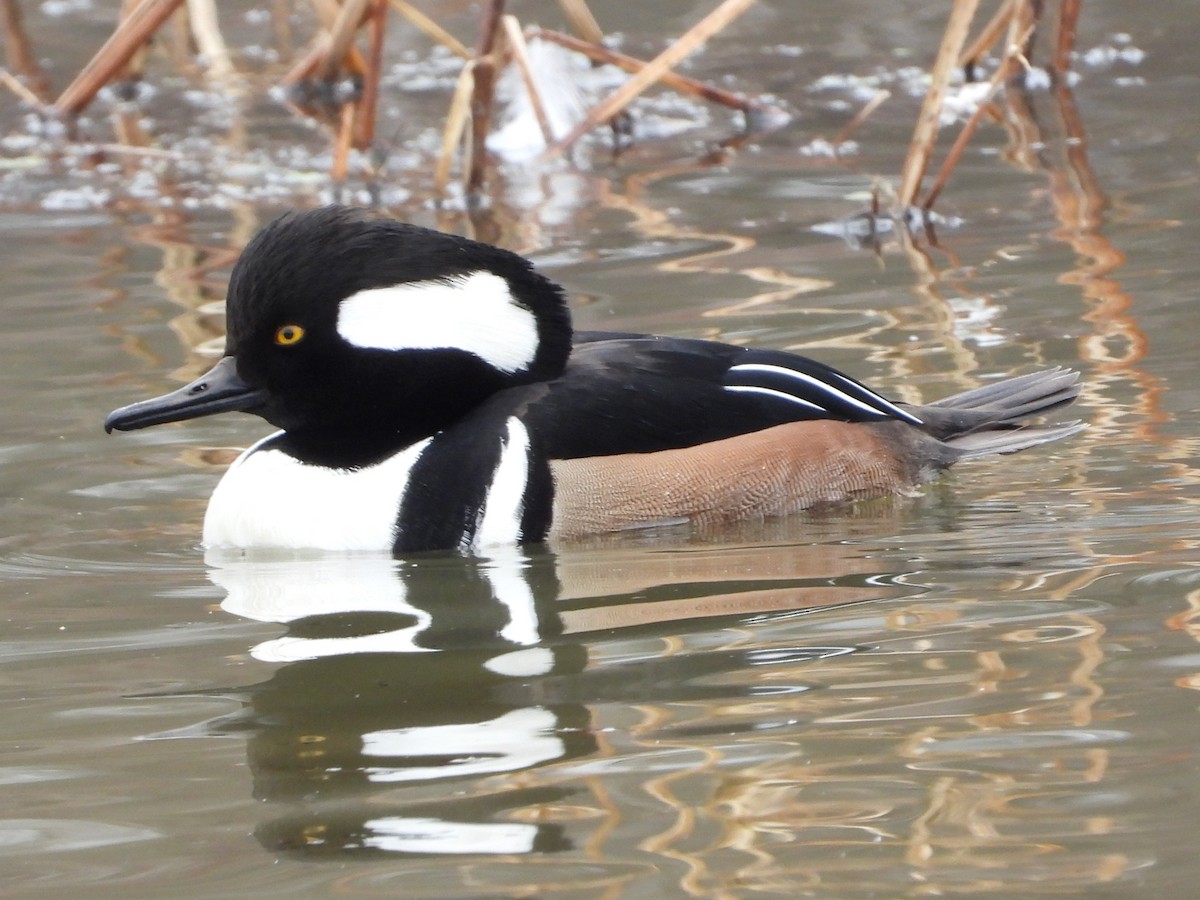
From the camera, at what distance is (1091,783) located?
3.06 meters

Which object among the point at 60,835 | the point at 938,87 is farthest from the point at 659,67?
the point at 60,835

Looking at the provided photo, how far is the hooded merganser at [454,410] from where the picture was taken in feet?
15.9

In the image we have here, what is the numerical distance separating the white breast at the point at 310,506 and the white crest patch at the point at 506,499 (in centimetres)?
24

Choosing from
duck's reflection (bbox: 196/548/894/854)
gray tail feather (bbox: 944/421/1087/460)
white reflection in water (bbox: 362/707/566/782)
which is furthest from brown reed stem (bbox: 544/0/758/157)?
white reflection in water (bbox: 362/707/566/782)

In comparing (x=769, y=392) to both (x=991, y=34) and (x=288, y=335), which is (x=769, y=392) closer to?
(x=288, y=335)

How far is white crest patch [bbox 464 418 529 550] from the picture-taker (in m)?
4.84

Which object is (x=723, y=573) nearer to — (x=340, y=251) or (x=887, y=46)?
(x=340, y=251)

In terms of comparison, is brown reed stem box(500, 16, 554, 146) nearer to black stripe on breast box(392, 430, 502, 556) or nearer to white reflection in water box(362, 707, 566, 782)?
black stripe on breast box(392, 430, 502, 556)

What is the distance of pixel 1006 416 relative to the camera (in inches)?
220

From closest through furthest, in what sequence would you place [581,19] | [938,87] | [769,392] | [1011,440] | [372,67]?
1. [769,392]
2. [1011,440]
3. [938,87]
4. [372,67]
5. [581,19]

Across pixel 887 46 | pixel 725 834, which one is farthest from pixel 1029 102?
pixel 725 834

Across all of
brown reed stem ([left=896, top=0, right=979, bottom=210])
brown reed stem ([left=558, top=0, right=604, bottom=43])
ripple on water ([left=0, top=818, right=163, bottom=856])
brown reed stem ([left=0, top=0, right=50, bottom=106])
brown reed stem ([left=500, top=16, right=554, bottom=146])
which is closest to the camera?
ripple on water ([left=0, top=818, right=163, bottom=856])

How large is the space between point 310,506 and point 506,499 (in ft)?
1.79

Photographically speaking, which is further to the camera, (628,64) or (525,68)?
(628,64)
